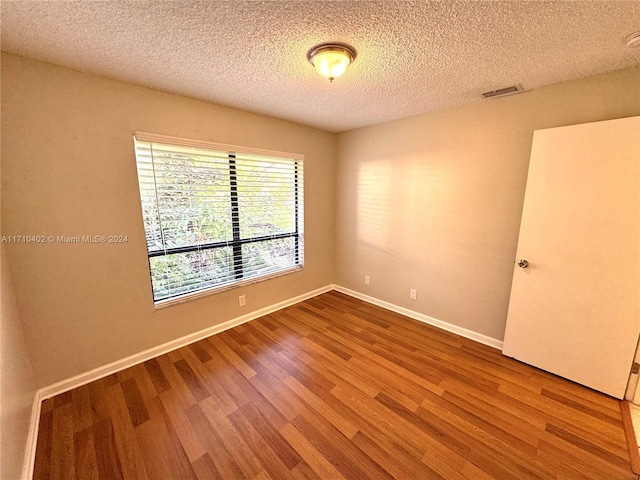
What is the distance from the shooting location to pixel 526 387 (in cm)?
188

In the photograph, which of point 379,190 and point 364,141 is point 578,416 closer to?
point 379,190

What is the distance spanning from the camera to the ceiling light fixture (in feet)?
4.70

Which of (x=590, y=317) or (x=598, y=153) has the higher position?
(x=598, y=153)

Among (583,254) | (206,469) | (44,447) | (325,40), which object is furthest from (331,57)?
(44,447)

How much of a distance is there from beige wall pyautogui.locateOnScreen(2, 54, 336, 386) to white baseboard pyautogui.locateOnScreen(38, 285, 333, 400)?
0.05 metres

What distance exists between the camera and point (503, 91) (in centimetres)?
201

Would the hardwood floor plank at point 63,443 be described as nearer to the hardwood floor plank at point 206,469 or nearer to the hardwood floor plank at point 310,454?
the hardwood floor plank at point 206,469

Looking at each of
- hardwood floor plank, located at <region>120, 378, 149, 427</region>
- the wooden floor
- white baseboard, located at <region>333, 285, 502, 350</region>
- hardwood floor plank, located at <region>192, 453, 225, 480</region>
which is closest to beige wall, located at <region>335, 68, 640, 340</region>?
white baseboard, located at <region>333, 285, 502, 350</region>

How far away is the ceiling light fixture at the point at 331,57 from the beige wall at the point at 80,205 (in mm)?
1309

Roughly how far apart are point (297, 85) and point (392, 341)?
248 cm

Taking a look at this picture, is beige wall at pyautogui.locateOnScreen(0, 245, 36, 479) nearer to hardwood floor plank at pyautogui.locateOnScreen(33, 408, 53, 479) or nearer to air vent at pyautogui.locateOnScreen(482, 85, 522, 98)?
hardwood floor plank at pyautogui.locateOnScreen(33, 408, 53, 479)

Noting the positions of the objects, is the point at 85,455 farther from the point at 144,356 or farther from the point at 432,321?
the point at 432,321

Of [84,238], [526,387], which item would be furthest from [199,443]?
[526,387]

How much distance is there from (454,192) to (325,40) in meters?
1.85
